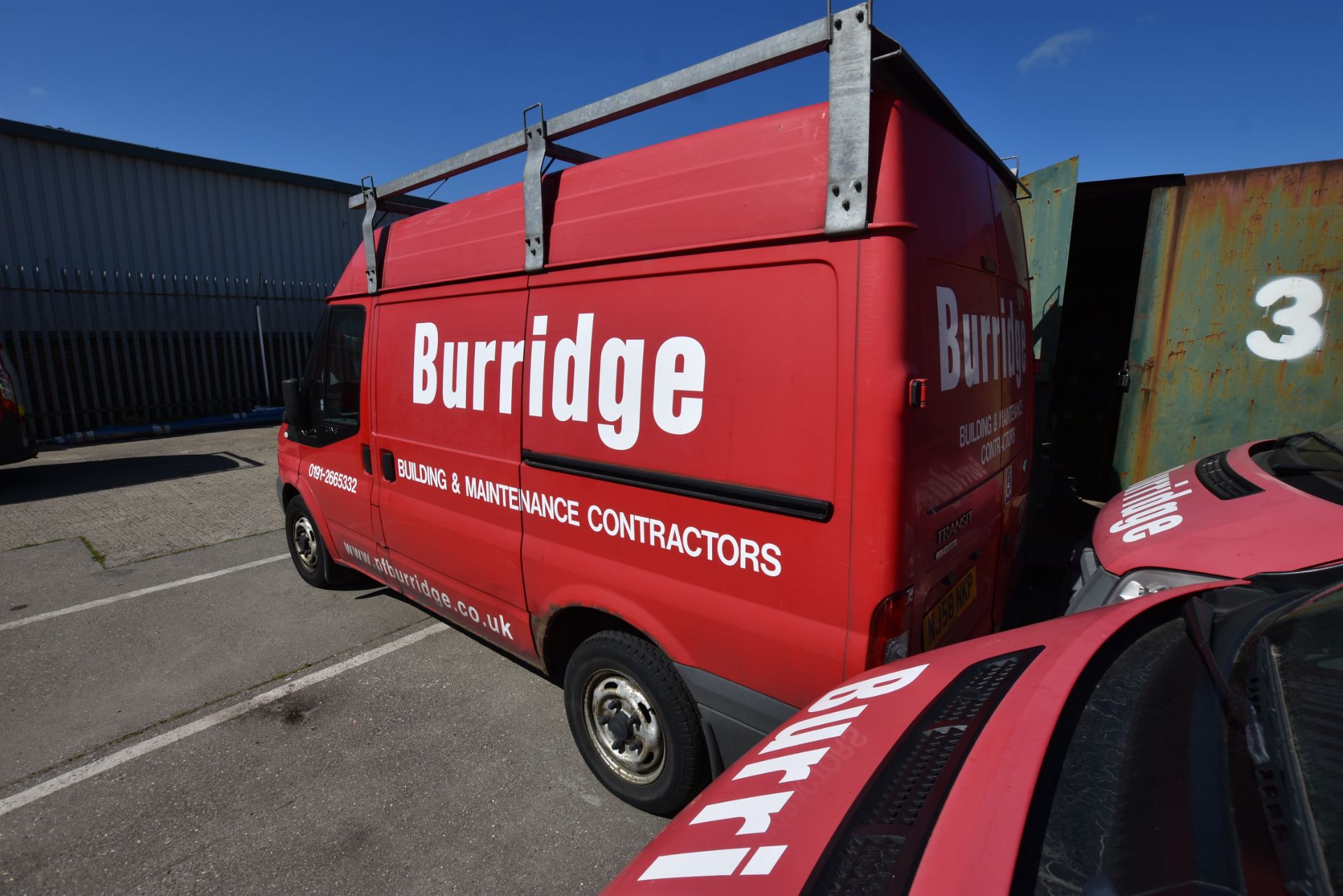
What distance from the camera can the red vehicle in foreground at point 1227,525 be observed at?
2443mm

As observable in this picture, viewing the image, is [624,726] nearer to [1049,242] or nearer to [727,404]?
[727,404]

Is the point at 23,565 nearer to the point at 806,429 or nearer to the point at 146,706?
the point at 146,706

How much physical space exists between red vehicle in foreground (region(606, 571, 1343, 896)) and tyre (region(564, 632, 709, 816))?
0.82 meters

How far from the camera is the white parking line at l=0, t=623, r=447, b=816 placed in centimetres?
275

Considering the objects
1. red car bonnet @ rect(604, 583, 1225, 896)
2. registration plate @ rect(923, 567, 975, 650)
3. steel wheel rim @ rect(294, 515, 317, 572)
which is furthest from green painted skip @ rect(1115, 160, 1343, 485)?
steel wheel rim @ rect(294, 515, 317, 572)

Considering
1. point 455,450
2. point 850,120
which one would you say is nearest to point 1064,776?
point 850,120

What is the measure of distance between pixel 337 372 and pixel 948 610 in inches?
145

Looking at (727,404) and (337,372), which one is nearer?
(727,404)

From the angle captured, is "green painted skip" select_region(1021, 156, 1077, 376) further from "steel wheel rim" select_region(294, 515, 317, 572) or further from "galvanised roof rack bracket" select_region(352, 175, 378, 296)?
"steel wheel rim" select_region(294, 515, 317, 572)

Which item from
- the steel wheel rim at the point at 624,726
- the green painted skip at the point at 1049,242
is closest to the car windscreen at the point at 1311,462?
the green painted skip at the point at 1049,242

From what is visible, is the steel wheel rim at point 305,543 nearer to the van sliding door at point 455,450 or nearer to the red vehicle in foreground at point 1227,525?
the van sliding door at point 455,450

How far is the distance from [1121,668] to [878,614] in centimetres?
57

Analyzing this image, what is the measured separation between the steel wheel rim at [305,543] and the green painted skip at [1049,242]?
5.89 metres

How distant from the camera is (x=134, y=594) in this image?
4922 millimetres
